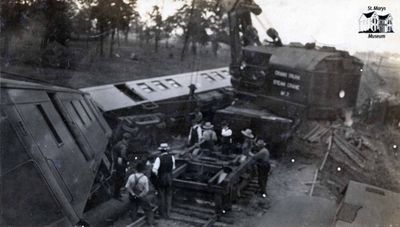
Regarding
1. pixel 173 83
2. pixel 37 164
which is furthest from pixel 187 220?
pixel 173 83

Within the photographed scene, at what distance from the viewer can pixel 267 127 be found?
12.7 m

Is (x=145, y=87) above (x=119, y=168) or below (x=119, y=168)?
above

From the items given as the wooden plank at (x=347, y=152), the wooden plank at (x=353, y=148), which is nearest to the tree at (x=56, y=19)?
the wooden plank at (x=347, y=152)

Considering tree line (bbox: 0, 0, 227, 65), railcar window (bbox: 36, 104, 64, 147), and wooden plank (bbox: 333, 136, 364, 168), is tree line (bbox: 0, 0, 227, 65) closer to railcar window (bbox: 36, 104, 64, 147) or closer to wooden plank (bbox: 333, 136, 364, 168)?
railcar window (bbox: 36, 104, 64, 147)

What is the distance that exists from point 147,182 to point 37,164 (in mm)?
2595

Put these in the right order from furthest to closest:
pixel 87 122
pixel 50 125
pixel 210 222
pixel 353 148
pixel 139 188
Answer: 1. pixel 353 148
2. pixel 87 122
3. pixel 210 222
4. pixel 139 188
5. pixel 50 125

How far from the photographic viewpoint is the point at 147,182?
7.30m

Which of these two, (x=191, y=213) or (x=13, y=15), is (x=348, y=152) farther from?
(x=13, y=15)

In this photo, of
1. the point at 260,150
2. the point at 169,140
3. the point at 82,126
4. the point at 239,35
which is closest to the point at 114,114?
the point at 169,140

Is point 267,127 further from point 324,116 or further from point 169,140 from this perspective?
point 169,140

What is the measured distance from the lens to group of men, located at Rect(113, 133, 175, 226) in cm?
728

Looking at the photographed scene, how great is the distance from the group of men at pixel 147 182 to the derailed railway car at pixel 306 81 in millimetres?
7283
